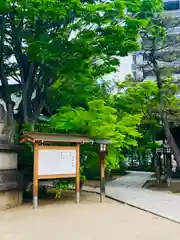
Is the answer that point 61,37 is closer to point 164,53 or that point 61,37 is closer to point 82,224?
point 82,224

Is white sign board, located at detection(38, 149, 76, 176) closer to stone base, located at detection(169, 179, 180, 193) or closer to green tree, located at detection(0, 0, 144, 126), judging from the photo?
green tree, located at detection(0, 0, 144, 126)

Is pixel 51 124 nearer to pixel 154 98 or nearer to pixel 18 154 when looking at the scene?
pixel 18 154

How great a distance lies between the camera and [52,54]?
1080 centimetres

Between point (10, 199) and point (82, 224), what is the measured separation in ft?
12.4

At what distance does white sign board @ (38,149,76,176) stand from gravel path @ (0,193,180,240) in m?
1.28

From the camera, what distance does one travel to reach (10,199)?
10.3 m

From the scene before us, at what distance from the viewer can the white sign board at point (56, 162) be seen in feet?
33.7

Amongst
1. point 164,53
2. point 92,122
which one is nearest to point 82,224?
point 92,122

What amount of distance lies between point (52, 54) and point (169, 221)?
7.15 metres

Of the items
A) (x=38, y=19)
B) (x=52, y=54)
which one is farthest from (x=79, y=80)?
(x=38, y=19)

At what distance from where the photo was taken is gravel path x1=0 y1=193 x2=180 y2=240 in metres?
6.65

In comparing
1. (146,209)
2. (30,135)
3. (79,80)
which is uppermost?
(79,80)

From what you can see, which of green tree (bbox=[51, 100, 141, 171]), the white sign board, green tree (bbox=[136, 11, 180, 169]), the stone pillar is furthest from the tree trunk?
the stone pillar

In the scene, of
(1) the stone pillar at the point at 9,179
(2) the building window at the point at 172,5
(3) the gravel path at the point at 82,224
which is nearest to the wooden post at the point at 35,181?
(3) the gravel path at the point at 82,224
